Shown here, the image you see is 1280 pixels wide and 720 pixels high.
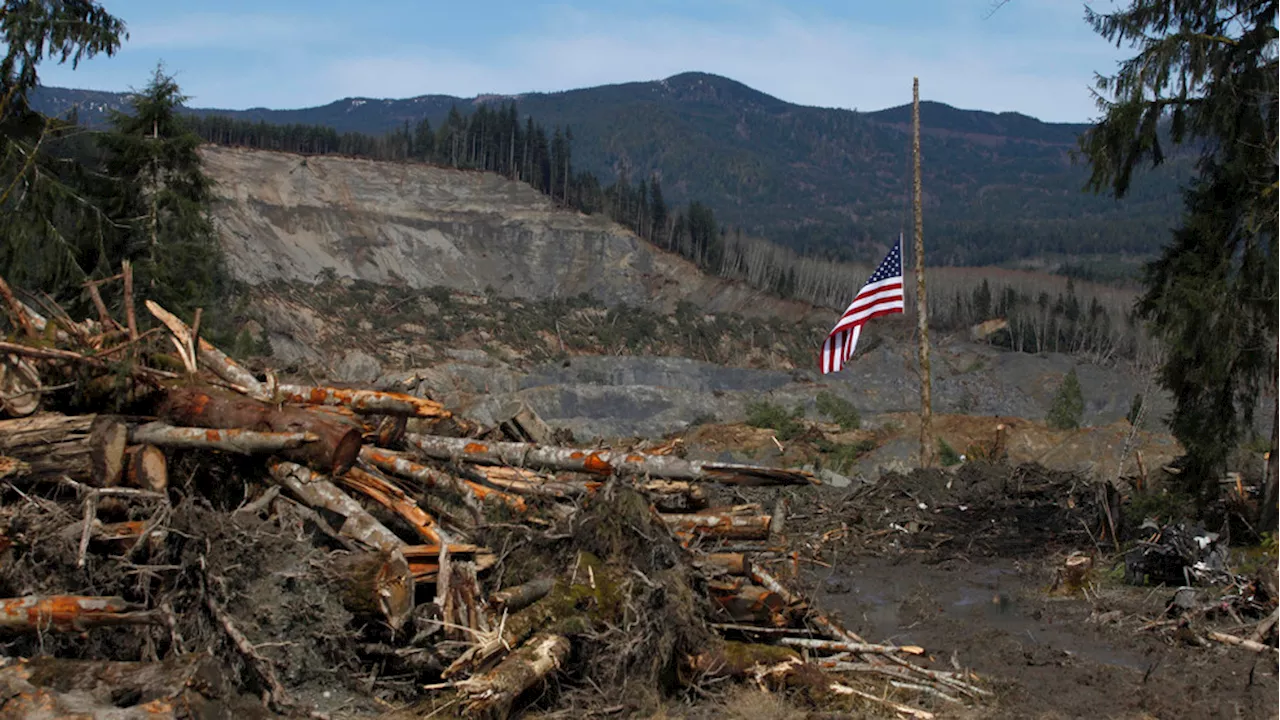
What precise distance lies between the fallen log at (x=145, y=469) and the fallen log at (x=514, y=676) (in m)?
2.63

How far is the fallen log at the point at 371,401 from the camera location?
8.01 metres

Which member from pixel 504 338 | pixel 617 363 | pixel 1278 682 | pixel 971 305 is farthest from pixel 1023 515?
pixel 971 305

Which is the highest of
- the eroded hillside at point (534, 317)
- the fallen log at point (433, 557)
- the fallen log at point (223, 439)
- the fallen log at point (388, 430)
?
the fallen log at point (223, 439)

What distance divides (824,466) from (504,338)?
37626mm

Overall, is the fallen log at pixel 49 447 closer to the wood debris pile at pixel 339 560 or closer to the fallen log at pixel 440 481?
the wood debris pile at pixel 339 560

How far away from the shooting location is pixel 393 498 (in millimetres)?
7680

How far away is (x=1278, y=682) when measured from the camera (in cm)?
789

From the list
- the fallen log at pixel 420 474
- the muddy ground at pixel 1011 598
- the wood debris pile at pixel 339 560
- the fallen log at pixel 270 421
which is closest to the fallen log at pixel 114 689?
the wood debris pile at pixel 339 560

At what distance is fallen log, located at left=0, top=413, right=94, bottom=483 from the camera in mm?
6992

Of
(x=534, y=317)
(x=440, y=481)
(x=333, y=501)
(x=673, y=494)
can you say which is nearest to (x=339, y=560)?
(x=333, y=501)

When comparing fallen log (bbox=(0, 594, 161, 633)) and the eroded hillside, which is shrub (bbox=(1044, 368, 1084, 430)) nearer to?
the eroded hillside

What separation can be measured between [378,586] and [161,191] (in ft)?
58.1

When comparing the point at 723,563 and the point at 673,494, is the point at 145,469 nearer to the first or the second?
the point at 673,494

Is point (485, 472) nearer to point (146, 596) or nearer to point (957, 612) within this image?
point (146, 596)
